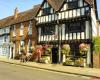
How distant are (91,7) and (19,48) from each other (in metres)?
15.5

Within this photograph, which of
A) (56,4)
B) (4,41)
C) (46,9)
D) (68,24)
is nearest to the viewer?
(68,24)

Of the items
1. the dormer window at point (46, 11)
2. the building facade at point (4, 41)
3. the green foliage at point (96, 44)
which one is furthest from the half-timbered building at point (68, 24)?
the building facade at point (4, 41)

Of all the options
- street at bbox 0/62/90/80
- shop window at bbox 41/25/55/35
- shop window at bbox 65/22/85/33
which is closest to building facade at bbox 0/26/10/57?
shop window at bbox 41/25/55/35

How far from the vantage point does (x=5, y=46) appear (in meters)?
42.0

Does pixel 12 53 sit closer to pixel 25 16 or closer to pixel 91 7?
pixel 25 16

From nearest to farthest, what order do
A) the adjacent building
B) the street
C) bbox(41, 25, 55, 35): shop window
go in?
the street, the adjacent building, bbox(41, 25, 55, 35): shop window

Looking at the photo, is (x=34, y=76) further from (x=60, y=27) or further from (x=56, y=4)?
(x=56, y=4)

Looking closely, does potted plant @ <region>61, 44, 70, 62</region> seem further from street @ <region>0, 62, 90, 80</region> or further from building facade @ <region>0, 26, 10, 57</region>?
building facade @ <region>0, 26, 10, 57</region>

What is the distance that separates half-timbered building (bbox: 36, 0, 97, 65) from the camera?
26186mm

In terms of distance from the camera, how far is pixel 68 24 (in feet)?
93.4

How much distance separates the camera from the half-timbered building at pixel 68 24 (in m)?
26.2

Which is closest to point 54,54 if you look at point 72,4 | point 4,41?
point 72,4

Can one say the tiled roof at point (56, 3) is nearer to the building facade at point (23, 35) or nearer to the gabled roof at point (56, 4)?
the gabled roof at point (56, 4)

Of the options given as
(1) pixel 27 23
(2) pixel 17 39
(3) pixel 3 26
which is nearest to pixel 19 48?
(2) pixel 17 39
